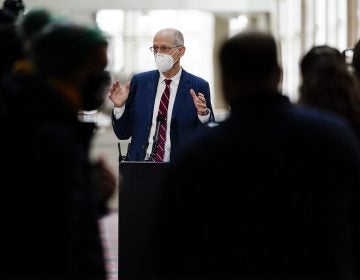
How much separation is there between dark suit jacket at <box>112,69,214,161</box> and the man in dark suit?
3.57 metres

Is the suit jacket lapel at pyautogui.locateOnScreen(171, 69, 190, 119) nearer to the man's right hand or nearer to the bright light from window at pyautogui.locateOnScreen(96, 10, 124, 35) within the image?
the man's right hand

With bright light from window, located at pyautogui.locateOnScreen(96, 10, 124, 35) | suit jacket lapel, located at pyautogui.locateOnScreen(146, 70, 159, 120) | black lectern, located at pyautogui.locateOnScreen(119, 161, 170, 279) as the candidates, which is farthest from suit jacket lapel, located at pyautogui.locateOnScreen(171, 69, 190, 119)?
bright light from window, located at pyautogui.locateOnScreen(96, 10, 124, 35)

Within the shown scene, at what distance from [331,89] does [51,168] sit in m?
1.38

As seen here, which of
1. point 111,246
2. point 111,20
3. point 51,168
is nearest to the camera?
point 51,168

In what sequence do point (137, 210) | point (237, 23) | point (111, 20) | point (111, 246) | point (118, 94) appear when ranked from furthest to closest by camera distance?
point (237, 23)
point (111, 20)
point (111, 246)
point (118, 94)
point (137, 210)

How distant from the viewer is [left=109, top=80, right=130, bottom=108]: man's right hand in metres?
7.57

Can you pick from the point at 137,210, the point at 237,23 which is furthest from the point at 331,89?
the point at 237,23

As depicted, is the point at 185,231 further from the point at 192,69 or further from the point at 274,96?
the point at 192,69

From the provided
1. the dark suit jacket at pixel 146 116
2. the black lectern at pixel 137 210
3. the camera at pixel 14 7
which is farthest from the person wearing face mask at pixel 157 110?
the camera at pixel 14 7

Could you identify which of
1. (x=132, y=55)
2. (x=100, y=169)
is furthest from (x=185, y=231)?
(x=132, y=55)

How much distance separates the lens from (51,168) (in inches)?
153

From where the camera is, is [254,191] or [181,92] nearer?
[254,191]

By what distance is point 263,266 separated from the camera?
154 inches

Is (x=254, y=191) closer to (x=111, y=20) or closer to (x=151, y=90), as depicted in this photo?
(x=151, y=90)
